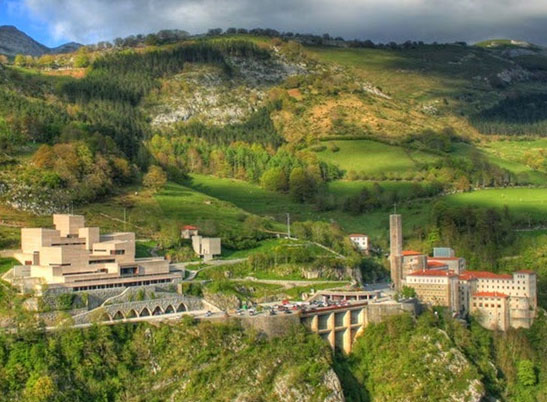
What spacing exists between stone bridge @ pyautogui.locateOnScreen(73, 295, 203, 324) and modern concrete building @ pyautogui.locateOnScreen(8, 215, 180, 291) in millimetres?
3710

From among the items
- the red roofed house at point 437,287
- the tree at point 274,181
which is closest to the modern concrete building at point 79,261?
the red roofed house at point 437,287

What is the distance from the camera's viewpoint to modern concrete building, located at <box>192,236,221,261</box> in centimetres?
9738

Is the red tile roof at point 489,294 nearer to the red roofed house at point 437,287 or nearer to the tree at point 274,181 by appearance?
the red roofed house at point 437,287

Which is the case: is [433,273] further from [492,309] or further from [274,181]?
[274,181]

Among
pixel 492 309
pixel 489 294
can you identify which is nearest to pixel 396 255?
pixel 489 294

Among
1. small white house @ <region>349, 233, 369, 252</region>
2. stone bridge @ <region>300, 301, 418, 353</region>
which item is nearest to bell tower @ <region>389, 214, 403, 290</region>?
stone bridge @ <region>300, 301, 418, 353</region>

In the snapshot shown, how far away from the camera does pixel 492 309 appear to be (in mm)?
91375

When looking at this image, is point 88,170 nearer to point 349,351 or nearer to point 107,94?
point 349,351

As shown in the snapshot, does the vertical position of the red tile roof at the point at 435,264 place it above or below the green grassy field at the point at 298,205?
below

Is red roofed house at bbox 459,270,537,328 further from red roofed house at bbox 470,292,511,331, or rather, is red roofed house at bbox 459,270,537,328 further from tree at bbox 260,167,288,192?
tree at bbox 260,167,288,192

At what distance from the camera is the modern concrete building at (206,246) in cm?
9738

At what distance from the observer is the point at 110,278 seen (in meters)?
80.5

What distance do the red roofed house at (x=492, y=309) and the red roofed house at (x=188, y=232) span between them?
104 ft

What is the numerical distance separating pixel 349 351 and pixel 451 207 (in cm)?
5328
